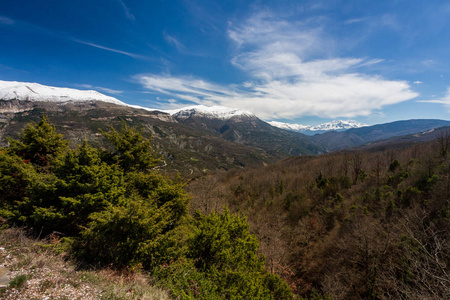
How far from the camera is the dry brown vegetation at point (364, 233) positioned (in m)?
16.4

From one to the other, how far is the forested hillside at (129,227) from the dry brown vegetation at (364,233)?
1033cm

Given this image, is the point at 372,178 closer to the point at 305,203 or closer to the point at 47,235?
the point at 305,203

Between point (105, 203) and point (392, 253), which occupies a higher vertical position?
point (105, 203)

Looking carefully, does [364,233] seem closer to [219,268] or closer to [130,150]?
[219,268]

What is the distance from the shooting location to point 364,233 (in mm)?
20672

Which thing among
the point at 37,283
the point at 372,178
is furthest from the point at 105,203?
the point at 372,178

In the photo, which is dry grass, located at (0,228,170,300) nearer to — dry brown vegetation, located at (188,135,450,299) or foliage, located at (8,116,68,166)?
foliage, located at (8,116,68,166)

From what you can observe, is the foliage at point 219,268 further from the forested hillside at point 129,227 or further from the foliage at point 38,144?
the foliage at point 38,144

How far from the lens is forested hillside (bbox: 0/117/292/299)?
373 inches

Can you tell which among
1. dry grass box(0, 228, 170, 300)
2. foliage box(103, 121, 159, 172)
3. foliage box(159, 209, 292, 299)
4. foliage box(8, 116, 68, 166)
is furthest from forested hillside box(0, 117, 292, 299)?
dry grass box(0, 228, 170, 300)

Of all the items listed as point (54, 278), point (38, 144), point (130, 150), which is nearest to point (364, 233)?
point (54, 278)

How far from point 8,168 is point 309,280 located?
129ft

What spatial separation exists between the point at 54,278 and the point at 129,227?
9.98 feet

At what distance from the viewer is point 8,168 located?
518 inches
